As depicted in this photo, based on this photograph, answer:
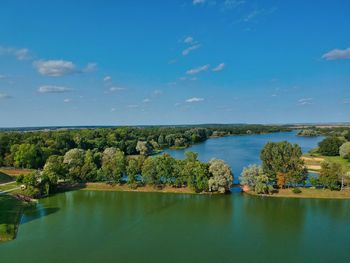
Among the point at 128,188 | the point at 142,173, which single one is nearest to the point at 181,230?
the point at 142,173

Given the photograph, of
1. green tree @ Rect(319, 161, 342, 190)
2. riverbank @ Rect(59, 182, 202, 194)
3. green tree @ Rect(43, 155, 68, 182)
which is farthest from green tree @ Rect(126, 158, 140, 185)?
green tree @ Rect(319, 161, 342, 190)

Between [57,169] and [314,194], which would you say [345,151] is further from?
[57,169]

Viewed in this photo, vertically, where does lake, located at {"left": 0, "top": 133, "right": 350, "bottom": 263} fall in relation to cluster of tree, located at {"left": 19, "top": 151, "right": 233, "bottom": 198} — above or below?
below

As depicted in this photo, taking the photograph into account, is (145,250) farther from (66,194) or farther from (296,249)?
(66,194)

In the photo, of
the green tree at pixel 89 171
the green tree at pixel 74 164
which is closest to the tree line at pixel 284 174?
the green tree at pixel 89 171

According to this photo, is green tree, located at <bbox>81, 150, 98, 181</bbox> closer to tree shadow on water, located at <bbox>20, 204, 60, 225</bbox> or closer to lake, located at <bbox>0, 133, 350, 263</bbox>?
lake, located at <bbox>0, 133, 350, 263</bbox>

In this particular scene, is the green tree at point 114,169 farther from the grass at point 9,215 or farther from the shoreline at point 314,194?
the shoreline at point 314,194
